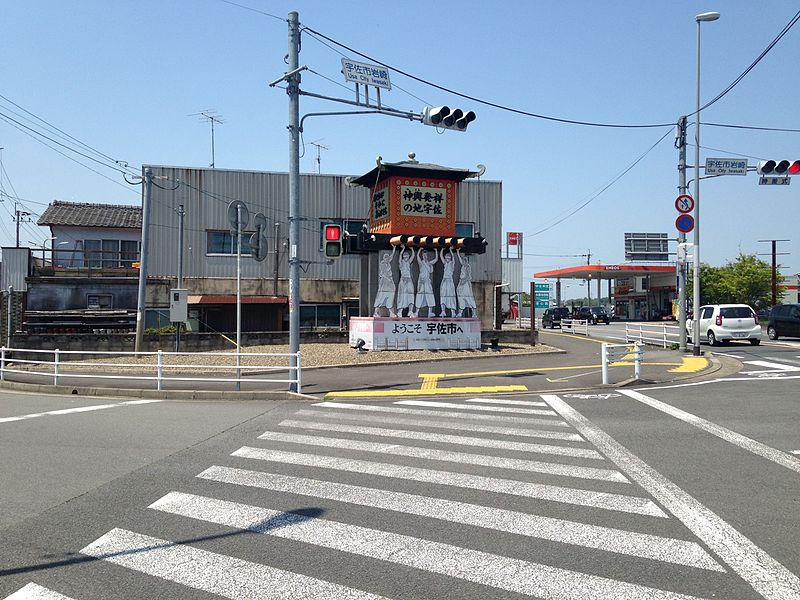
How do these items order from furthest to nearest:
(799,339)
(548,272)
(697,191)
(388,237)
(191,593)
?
(548,272)
(799,339)
(388,237)
(697,191)
(191,593)

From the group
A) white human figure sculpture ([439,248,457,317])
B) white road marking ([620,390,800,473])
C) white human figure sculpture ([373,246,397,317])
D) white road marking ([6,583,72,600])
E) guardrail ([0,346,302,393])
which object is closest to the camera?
white road marking ([6,583,72,600])

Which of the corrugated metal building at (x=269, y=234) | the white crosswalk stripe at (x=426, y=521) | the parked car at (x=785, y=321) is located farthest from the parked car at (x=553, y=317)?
the white crosswalk stripe at (x=426, y=521)

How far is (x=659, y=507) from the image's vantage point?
19.0 ft

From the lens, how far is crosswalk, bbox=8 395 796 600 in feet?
13.7

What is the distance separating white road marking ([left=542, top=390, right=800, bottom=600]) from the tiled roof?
124ft

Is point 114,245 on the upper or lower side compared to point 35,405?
upper

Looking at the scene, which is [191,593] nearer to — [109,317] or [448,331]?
[448,331]

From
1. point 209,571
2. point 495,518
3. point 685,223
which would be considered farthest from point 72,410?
point 685,223

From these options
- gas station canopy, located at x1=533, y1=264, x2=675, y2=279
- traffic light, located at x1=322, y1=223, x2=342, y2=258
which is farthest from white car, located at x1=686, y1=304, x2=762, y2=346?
gas station canopy, located at x1=533, y1=264, x2=675, y2=279

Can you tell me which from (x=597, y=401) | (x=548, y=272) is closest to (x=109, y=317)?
(x=597, y=401)

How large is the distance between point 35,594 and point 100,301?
1186 inches

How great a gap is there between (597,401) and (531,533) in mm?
8042

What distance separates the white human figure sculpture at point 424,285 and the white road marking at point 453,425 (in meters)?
13.0

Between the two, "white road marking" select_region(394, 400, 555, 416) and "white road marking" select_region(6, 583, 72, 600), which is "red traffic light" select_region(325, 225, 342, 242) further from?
"white road marking" select_region(6, 583, 72, 600)
